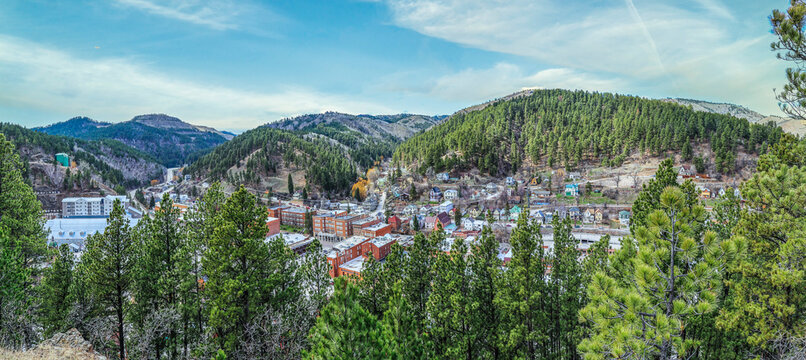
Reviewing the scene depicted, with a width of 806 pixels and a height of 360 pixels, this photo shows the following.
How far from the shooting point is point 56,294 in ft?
40.7

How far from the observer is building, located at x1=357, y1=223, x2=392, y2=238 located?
1935 inches

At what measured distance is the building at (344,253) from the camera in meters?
35.7

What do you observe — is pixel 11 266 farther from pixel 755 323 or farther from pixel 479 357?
pixel 755 323

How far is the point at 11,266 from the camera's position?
9.65 m

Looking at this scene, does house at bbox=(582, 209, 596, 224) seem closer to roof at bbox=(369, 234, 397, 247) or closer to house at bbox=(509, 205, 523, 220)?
house at bbox=(509, 205, 523, 220)

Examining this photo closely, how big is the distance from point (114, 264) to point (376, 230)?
39.0 meters

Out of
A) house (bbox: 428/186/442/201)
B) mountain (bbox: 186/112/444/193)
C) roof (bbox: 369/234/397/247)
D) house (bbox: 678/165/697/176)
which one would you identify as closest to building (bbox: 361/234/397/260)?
roof (bbox: 369/234/397/247)

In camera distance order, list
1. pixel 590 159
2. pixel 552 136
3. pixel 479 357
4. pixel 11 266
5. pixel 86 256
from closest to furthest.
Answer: pixel 11 266 → pixel 479 357 → pixel 86 256 → pixel 590 159 → pixel 552 136

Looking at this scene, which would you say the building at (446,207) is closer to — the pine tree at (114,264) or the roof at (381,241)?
the roof at (381,241)

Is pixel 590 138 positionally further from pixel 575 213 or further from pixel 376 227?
pixel 376 227

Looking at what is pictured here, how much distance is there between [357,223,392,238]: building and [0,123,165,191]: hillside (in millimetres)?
61899

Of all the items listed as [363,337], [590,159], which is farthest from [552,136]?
[363,337]

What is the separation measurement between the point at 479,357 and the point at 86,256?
1380cm

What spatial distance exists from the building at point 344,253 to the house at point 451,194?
95.3ft
